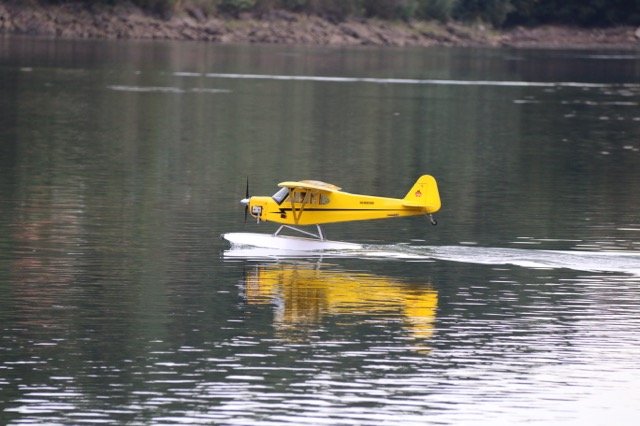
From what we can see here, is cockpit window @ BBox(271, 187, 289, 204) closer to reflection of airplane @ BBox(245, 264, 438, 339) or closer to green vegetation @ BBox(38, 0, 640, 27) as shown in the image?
reflection of airplane @ BBox(245, 264, 438, 339)

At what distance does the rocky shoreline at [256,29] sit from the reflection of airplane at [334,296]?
113m

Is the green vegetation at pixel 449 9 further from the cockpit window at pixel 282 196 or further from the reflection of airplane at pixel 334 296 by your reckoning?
the reflection of airplane at pixel 334 296

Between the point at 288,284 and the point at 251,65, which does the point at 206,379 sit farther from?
the point at 251,65

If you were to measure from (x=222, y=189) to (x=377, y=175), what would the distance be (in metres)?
7.94

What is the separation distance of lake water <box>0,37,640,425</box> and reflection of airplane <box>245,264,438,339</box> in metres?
0.10

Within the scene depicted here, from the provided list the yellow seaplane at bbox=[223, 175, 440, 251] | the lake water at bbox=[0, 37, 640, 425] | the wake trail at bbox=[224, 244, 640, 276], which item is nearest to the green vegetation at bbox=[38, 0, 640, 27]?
the lake water at bbox=[0, 37, 640, 425]

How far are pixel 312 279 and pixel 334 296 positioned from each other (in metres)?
2.03

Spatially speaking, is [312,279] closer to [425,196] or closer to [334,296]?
[334,296]

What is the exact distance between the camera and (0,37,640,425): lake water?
25.8 m

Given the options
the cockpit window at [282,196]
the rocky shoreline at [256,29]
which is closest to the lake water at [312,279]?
the cockpit window at [282,196]

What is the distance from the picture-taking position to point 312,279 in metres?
35.4

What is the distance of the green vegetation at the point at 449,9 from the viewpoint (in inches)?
6102

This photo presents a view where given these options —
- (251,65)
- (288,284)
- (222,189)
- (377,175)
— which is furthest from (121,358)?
(251,65)

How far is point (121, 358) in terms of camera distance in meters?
27.7
